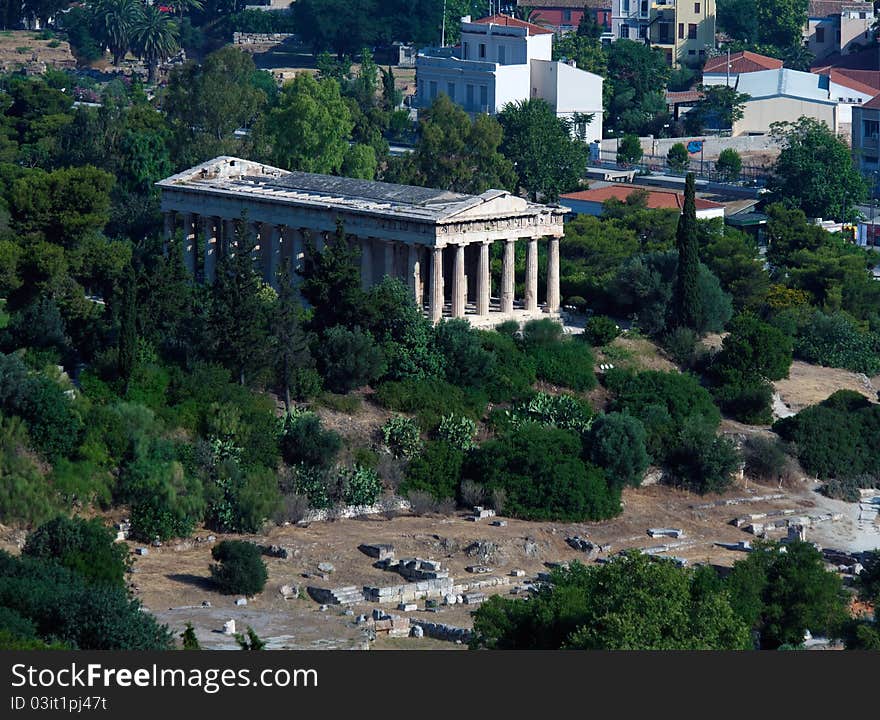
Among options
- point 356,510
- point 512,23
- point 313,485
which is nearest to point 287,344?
point 313,485

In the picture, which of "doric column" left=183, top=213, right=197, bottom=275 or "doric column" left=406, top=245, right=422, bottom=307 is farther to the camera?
"doric column" left=183, top=213, right=197, bottom=275

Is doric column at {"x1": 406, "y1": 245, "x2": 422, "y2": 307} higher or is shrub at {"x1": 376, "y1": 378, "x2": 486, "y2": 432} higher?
doric column at {"x1": 406, "y1": 245, "x2": 422, "y2": 307}

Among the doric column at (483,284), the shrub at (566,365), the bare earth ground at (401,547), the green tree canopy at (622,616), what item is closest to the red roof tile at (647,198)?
the doric column at (483,284)

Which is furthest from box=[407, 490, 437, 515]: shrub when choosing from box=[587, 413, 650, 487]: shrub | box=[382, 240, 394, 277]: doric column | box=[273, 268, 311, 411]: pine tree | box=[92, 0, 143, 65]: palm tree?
box=[92, 0, 143, 65]: palm tree

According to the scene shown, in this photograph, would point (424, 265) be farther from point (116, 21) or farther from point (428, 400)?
point (116, 21)

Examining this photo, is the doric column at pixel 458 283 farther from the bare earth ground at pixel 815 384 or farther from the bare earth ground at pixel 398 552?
the bare earth ground at pixel 815 384

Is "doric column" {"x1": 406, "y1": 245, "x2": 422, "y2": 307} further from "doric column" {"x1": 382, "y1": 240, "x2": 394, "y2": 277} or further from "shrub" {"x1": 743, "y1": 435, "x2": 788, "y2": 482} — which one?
"shrub" {"x1": 743, "y1": 435, "x2": 788, "y2": 482}
